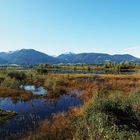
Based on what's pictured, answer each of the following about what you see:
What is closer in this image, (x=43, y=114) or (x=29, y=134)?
(x=29, y=134)

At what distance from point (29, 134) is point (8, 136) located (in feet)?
6.77

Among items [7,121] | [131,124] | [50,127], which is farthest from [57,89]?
[131,124]

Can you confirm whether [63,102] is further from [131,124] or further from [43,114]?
[131,124]

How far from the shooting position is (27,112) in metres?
35.9

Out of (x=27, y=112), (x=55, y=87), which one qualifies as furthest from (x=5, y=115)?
(x=55, y=87)

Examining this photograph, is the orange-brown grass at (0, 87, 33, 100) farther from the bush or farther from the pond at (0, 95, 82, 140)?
the bush

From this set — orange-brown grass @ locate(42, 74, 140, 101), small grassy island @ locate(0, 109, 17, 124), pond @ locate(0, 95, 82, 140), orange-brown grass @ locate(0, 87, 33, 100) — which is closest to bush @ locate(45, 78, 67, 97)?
orange-brown grass @ locate(42, 74, 140, 101)

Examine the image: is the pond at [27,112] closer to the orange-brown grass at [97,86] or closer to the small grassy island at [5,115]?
the small grassy island at [5,115]

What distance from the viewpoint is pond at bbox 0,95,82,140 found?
26.8m

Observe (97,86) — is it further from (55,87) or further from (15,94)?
(15,94)

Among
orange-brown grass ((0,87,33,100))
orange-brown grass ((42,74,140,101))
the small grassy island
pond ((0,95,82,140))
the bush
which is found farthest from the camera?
the bush

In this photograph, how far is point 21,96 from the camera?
1955 inches

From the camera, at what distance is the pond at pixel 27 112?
2677cm

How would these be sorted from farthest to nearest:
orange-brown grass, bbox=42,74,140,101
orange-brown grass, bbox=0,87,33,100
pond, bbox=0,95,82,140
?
1. orange-brown grass, bbox=42,74,140,101
2. orange-brown grass, bbox=0,87,33,100
3. pond, bbox=0,95,82,140
